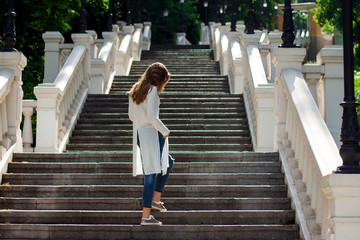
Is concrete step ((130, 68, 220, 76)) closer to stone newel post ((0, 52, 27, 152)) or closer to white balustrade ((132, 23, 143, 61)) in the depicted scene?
white balustrade ((132, 23, 143, 61))

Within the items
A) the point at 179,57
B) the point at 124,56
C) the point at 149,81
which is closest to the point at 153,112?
the point at 149,81

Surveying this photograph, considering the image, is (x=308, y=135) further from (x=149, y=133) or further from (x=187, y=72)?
(x=187, y=72)

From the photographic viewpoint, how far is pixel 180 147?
11.6 metres

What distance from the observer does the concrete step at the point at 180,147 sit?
11648 millimetres

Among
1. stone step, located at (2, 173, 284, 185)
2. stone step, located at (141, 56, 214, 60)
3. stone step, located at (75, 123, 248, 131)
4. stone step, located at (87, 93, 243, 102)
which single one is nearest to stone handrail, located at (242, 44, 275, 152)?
stone step, located at (75, 123, 248, 131)

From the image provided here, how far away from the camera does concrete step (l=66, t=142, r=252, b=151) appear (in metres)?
11.6

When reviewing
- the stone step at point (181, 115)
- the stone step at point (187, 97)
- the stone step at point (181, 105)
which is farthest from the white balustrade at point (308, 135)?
the stone step at point (187, 97)

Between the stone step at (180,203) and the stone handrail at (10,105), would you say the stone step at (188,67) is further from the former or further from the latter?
the stone step at (180,203)

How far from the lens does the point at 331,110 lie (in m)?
9.91

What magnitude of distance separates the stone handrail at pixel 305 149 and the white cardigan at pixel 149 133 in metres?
1.51

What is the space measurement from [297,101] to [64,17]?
15554 millimetres

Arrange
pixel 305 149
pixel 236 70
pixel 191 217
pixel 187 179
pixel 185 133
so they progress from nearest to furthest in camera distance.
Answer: pixel 305 149 < pixel 191 217 < pixel 187 179 < pixel 185 133 < pixel 236 70

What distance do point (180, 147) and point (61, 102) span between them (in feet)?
6.75

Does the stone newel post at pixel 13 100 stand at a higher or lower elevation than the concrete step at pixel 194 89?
higher
